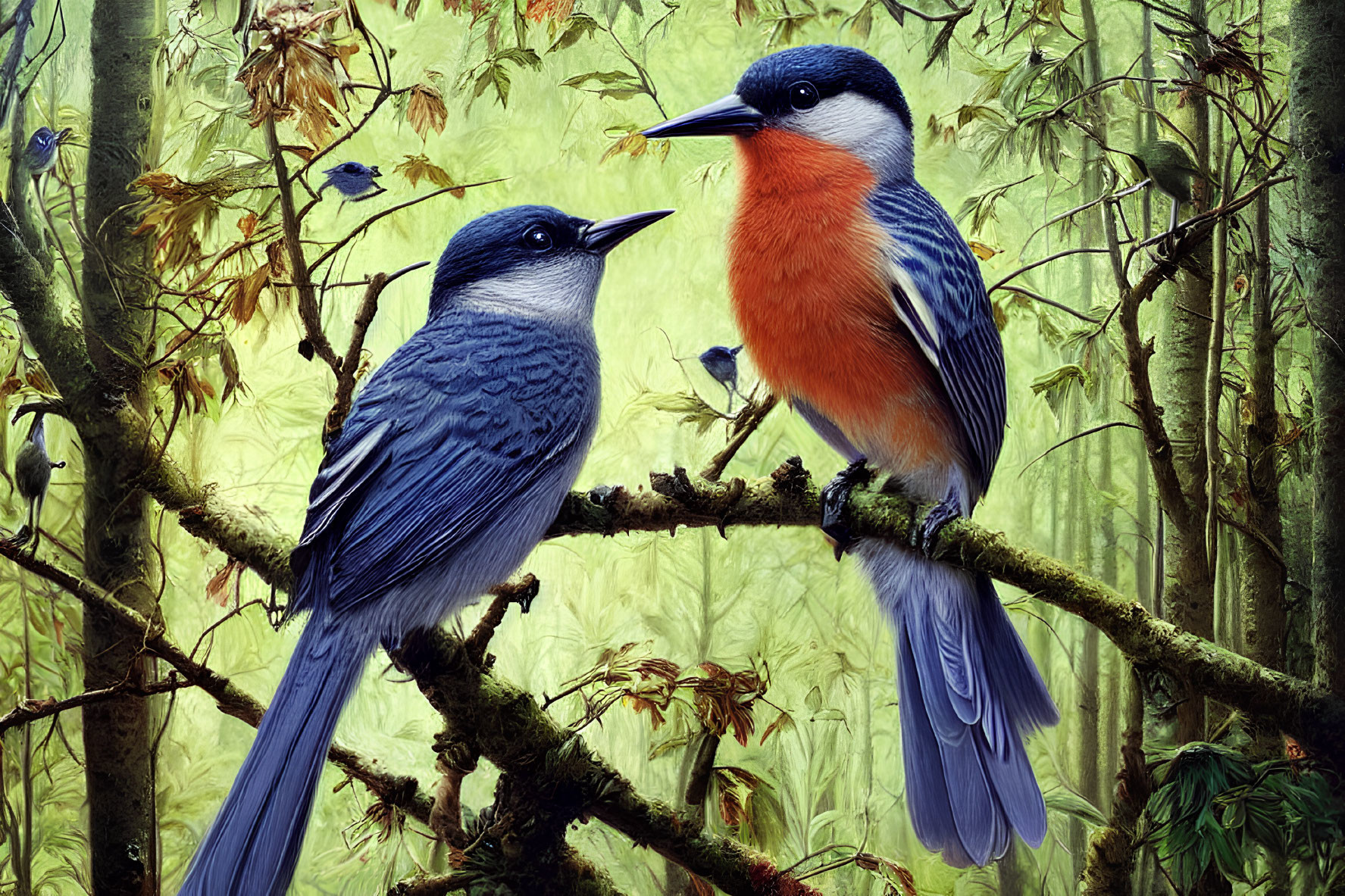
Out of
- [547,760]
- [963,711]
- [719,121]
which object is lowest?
[547,760]

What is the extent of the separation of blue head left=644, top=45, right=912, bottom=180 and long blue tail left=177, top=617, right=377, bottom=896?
99cm

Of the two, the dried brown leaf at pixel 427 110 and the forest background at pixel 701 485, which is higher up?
the dried brown leaf at pixel 427 110

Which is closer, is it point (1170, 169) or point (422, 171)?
point (1170, 169)

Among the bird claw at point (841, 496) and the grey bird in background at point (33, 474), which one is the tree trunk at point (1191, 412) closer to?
the bird claw at point (841, 496)

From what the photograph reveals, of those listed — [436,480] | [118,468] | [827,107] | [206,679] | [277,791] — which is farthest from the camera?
[118,468]

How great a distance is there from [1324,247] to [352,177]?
1.55m

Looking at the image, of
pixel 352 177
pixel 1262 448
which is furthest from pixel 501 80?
pixel 1262 448

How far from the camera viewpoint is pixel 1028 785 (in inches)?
57.9

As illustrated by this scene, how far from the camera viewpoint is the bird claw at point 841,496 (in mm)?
1541

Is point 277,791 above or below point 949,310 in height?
below

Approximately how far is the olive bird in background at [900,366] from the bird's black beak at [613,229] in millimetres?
159

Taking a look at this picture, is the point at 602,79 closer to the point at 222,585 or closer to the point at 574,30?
the point at 574,30

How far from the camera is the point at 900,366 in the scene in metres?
1.48

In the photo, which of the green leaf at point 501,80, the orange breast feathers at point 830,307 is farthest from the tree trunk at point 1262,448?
the green leaf at point 501,80
